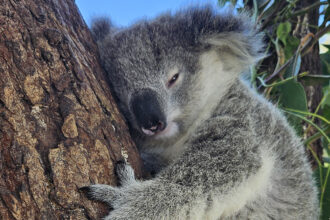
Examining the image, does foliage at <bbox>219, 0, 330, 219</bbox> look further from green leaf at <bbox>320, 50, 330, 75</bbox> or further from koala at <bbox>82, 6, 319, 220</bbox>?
koala at <bbox>82, 6, 319, 220</bbox>

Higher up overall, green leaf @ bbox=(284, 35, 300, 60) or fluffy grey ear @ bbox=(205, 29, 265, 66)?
green leaf @ bbox=(284, 35, 300, 60)

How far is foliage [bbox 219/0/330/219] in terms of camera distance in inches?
95.9

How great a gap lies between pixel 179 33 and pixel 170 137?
23.2 inches

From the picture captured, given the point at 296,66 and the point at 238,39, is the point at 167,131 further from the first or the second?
the point at 296,66

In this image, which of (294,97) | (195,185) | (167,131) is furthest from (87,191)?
(294,97)

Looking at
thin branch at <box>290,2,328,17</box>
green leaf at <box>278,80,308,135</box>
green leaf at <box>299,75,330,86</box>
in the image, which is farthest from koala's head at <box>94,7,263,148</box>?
thin branch at <box>290,2,328,17</box>

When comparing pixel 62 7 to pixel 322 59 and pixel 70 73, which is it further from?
pixel 322 59

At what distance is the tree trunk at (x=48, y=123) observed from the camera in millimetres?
1174

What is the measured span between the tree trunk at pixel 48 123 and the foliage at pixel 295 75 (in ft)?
4.75

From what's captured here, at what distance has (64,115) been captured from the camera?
1276 mm

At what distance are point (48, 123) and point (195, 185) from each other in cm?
65

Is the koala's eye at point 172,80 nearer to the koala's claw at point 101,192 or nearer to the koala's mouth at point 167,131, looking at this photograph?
the koala's mouth at point 167,131

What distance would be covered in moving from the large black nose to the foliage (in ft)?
3.49

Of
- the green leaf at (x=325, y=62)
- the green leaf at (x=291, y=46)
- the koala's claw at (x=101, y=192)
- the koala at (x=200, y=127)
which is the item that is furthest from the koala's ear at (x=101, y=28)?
the green leaf at (x=325, y=62)
